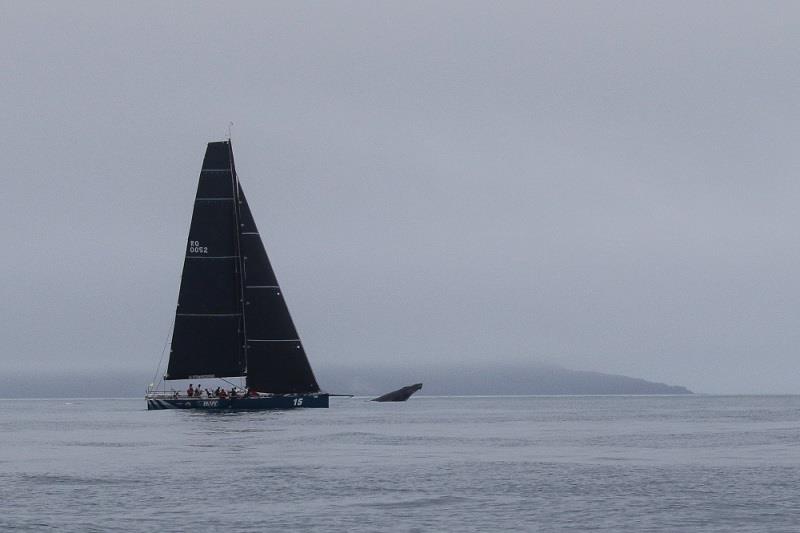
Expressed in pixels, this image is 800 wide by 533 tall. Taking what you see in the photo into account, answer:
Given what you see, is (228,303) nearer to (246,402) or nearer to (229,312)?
(229,312)

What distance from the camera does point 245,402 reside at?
114812 millimetres

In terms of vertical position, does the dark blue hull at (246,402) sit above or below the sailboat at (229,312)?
below

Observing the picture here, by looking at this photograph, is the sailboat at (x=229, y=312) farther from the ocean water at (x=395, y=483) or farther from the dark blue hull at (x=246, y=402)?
the ocean water at (x=395, y=483)

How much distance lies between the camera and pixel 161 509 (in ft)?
133

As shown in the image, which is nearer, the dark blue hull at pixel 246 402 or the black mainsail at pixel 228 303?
the dark blue hull at pixel 246 402

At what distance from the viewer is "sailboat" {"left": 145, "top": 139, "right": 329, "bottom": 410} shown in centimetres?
11625

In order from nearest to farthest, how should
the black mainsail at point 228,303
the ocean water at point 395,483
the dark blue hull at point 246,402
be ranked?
the ocean water at point 395,483, the dark blue hull at point 246,402, the black mainsail at point 228,303

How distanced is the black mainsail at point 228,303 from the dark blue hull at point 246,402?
4.49 feet

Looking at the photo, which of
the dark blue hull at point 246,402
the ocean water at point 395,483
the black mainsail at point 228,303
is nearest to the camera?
the ocean water at point 395,483

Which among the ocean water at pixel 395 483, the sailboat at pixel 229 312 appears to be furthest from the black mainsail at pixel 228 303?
the ocean water at pixel 395 483

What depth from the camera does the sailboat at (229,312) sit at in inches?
4577

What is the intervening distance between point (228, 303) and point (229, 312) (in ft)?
2.83

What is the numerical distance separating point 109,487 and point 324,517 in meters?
12.1

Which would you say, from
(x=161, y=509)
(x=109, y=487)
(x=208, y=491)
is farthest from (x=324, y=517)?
(x=109, y=487)
